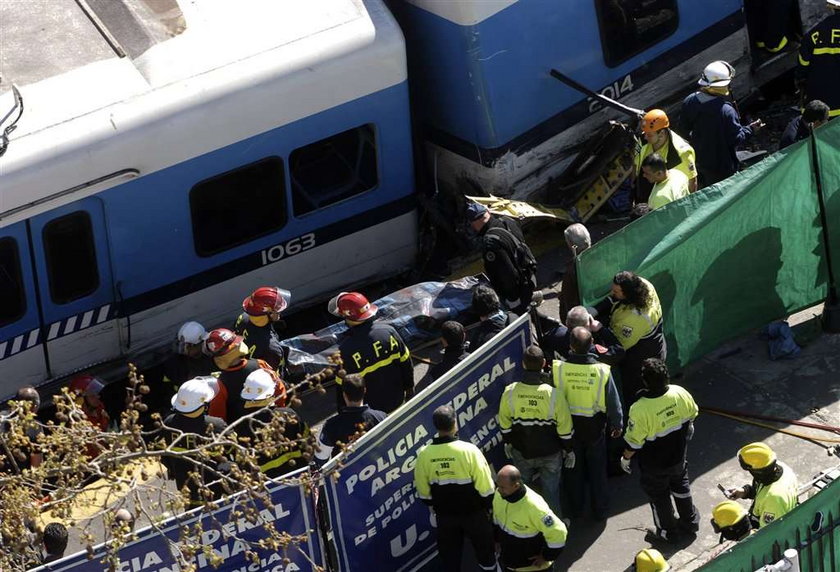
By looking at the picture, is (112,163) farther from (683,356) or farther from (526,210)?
(683,356)

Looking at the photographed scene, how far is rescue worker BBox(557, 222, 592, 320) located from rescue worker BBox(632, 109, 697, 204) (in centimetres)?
120

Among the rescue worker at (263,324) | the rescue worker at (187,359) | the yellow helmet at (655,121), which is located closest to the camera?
the rescue worker at (263,324)

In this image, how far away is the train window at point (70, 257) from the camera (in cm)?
1089

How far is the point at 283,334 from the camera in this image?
12.5 m

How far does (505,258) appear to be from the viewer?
1139cm

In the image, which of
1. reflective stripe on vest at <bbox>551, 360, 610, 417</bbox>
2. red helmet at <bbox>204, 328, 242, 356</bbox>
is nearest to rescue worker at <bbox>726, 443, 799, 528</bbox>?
reflective stripe on vest at <bbox>551, 360, 610, 417</bbox>

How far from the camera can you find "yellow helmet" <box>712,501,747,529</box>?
9.05 m

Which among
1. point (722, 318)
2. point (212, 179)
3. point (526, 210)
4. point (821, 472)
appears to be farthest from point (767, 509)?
point (212, 179)

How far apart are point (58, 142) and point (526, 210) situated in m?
3.77

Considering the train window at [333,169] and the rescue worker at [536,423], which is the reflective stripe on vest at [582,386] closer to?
the rescue worker at [536,423]

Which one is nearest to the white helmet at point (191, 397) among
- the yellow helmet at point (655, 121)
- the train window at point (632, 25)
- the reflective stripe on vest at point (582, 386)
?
the reflective stripe on vest at point (582, 386)

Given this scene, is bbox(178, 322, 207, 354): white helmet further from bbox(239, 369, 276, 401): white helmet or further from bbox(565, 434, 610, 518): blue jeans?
bbox(565, 434, 610, 518): blue jeans

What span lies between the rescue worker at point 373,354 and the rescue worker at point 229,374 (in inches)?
21.6

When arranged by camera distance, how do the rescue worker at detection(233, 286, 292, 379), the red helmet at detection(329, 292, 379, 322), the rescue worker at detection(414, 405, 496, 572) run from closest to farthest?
the rescue worker at detection(414, 405, 496, 572) → the red helmet at detection(329, 292, 379, 322) → the rescue worker at detection(233, 286, 292, 379)
